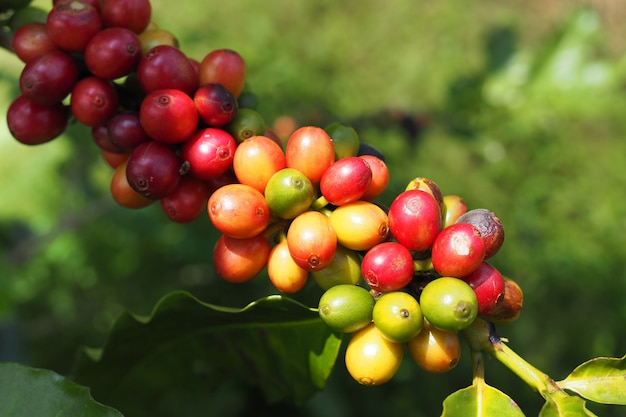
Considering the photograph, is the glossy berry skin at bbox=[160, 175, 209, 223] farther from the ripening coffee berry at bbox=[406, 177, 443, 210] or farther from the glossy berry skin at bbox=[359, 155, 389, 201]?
the ripening coffee berry at bbox=[406, 177, 443, 210]

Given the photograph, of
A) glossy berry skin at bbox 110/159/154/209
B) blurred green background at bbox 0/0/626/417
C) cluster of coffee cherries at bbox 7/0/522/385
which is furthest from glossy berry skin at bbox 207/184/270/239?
blurred green background at bbox 0/0/626/417

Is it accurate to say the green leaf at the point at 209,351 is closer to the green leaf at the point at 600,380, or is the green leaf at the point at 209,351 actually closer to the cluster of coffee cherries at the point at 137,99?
the cluster of coffee cherries at the point at 137,99

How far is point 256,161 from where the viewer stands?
1.81 meters

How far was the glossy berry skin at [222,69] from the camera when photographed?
1988 millimetres

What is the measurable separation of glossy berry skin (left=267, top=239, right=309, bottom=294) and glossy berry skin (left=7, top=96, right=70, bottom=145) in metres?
0.86

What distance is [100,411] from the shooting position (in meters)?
1.73

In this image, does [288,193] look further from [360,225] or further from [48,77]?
[48,77]

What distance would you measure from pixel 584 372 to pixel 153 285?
12.3 ft

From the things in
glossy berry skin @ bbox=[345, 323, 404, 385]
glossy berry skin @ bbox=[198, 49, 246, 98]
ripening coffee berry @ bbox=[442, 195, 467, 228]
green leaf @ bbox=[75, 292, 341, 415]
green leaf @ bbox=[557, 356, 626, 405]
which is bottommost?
green leaf @ bbox=[75, 292, 341, 415]

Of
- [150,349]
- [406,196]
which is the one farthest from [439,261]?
[150,349]

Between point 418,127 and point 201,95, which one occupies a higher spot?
point 201,95

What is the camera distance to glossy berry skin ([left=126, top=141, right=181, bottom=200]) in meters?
1.82

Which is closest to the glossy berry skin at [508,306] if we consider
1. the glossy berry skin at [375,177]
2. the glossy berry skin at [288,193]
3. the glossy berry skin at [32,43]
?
the glossy berry skin at [375,177]

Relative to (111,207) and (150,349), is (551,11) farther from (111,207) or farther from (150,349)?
(150,349)
